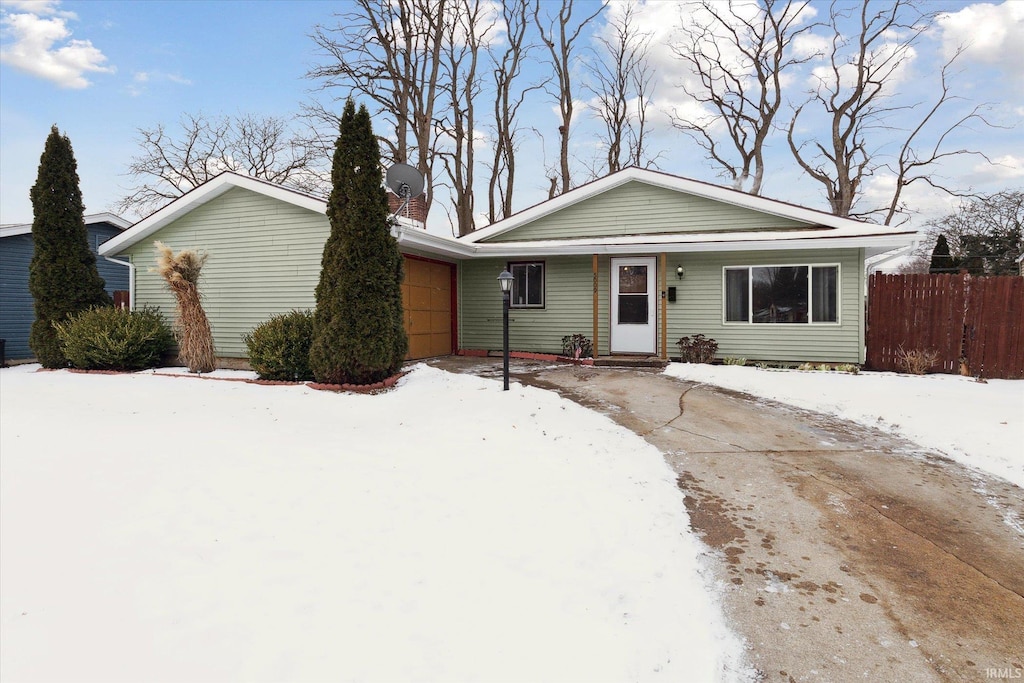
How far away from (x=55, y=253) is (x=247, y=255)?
4.07m

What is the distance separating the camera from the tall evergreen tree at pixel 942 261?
15977 mm

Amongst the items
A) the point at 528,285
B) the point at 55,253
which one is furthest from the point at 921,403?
the point at 55,253

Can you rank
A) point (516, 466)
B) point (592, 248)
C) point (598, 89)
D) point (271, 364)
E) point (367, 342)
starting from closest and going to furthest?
point (516, 466)
point (367, 342)
point (271, 364)
point (592, 248)
point (598, 89)

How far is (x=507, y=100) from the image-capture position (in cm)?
2242

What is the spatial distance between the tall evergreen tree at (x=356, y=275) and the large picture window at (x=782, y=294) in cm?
698

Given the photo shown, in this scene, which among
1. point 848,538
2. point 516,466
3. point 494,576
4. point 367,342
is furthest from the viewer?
point 367,342

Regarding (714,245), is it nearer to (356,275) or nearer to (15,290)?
(356,275)

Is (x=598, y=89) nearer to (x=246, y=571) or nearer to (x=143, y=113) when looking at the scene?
(x=143, y=113)

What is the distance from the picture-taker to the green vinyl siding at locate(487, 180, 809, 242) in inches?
437

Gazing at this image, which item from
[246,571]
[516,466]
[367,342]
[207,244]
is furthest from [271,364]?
[246,571]

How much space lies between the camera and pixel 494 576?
9.26ft

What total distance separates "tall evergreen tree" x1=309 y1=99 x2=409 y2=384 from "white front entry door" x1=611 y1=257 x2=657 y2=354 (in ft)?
17.1

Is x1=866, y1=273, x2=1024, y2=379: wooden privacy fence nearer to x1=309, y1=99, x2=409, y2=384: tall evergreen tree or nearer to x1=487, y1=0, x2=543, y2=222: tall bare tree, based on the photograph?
x1=309, y1=99, x2=409, y2=384: tall evergreen tree

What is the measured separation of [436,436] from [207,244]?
27.5 feet
